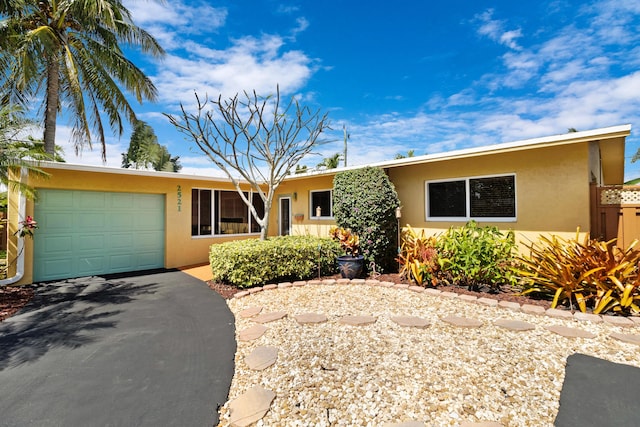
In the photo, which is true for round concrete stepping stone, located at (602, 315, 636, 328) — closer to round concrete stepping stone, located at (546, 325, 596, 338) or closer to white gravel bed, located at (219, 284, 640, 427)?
white gravel bed, located at (219, 284, 640, 427)

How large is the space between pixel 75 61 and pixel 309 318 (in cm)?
1266

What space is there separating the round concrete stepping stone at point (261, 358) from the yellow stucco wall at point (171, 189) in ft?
22.7

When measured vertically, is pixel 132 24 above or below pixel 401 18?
above

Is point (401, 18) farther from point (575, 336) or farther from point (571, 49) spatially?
point (575, 336)

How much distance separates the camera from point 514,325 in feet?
13.4

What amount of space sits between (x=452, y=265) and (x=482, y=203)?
214 cm

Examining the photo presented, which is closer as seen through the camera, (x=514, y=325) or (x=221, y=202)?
(x=514, y=325)

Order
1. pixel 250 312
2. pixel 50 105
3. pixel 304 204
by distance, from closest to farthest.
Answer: pixel 250 312 → pixel 50 105 → pixel 304 204

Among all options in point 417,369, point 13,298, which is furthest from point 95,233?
point 417,369

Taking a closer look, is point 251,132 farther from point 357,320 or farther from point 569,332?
point 569,332

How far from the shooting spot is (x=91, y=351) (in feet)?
11.8

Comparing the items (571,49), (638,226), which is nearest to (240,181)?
(638,226)

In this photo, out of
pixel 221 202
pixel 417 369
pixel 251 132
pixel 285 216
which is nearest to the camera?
pixel 417 369

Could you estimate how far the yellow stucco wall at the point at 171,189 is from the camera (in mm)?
7578
